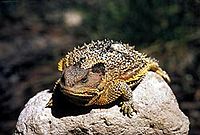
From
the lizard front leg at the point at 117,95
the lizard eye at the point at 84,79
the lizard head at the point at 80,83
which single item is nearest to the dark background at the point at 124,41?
the lizard front leg at the point at 117,95

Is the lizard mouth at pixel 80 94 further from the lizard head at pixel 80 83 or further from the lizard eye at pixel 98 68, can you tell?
the lizard eye at pixel 98 68

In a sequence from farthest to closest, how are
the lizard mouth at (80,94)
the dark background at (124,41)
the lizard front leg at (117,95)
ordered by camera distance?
the dark background at (124,41) < the lizard front leg at (117,95) < the lizard mouth at (80,94)

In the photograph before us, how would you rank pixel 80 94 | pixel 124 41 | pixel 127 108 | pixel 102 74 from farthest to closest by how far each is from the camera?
pixel 124 41, pixel 127 108, pixel 102 74, pixel 80 94

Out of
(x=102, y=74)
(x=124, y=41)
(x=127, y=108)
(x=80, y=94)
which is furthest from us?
(x=124, y=41)

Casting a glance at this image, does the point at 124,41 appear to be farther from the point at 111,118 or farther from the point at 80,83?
the point at 80,83

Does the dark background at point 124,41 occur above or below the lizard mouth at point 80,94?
above

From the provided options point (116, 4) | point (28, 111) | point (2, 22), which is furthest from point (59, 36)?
point (28, 111)

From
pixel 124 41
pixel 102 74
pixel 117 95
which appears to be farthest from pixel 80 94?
pixel 124 41
